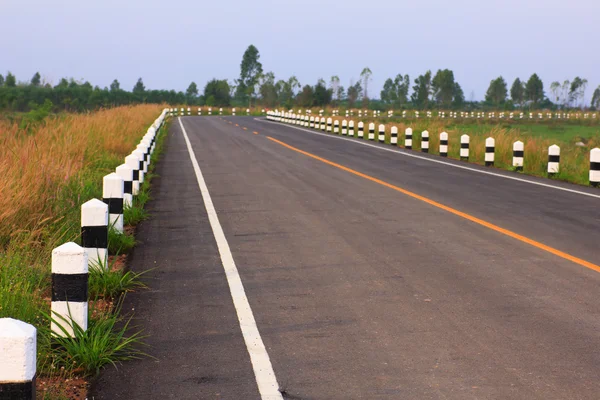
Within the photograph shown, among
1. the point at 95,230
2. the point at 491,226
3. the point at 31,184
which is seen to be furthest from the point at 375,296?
the point at 31,184

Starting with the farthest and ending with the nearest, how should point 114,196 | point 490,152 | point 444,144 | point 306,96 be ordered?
point 306,96 → point 444,144 → point 490,152 → point 114,196

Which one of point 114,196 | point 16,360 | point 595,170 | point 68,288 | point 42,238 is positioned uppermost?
point 16,360

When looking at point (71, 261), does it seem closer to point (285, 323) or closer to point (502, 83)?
point (285, 323)

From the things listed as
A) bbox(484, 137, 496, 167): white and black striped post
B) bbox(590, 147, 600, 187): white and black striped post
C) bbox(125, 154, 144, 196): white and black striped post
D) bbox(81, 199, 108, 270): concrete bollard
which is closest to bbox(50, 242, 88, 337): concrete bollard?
bbox(81, 199, 108, 270): concrete bollard

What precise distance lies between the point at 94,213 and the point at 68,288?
1697 millimetres

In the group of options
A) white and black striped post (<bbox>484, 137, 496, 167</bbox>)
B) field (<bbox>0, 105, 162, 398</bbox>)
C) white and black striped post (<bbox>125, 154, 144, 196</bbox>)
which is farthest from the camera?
white and black striped post (<bbox>484, 137, 496, 167</bbox>)

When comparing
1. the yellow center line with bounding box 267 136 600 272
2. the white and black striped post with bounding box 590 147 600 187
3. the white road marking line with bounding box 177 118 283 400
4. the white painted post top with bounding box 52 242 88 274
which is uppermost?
the white painted post top with bounding box 52 242 88 274

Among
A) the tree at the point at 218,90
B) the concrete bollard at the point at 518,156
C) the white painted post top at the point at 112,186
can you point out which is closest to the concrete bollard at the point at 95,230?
the white painted post top at the point at 112,186

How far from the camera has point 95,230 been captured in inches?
290

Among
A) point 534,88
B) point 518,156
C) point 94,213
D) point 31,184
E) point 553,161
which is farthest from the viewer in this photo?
point 534,88

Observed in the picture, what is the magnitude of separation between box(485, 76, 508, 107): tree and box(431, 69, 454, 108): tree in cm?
1751

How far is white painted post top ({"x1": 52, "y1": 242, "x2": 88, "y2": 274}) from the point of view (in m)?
5.36

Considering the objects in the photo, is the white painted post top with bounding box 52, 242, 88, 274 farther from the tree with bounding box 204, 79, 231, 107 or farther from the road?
the tree with bounding box 204, 79, 231, 107

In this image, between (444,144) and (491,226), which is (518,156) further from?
(491,226)
